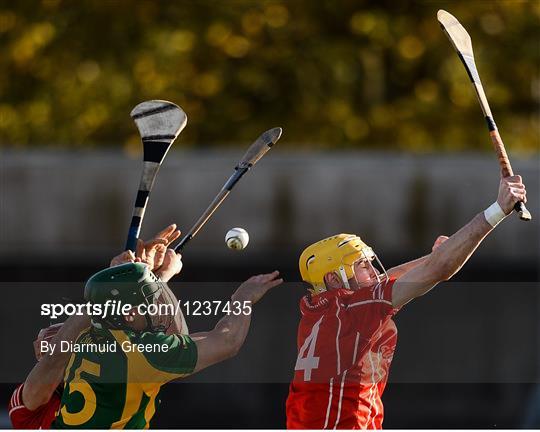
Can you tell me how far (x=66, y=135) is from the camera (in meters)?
22.4

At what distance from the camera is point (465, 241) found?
645 centimetres

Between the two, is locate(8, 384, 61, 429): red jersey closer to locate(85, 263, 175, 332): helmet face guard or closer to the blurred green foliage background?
locate(85, 263, 175, 332): helmet face guard

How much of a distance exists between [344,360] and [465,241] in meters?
0.82

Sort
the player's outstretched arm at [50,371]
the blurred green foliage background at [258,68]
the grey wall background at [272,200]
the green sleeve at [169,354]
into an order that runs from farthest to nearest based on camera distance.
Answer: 1. the blurred green foliage background at [258,68]
2. the grey wall background at [272,200]
3. the player's outstretched arm at [50,371]
4. the green sleeve at [169,354]

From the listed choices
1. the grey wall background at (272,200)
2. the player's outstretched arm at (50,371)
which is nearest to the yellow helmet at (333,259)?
the player's outstretched arm at (50,371)

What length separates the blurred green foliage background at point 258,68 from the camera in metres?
22.1

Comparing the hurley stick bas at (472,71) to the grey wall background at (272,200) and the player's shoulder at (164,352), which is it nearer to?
the player's shoulder at (164,352)

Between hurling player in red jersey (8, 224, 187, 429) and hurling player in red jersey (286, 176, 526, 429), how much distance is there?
0.61 meters

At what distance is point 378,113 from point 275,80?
1.62m

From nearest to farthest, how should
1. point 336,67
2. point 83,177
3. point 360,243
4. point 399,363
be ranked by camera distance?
point 360,243
point 399,363
point 83,177
point 336,67

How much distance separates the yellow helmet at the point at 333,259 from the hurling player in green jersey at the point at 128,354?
1.82 feet

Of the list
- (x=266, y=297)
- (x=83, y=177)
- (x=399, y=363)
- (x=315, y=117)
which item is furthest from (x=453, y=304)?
(x=315, y=117)

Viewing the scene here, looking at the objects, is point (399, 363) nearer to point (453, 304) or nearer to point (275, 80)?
point (453, 304)

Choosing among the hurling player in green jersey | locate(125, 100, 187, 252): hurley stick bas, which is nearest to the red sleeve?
the hurling player in green jersey
